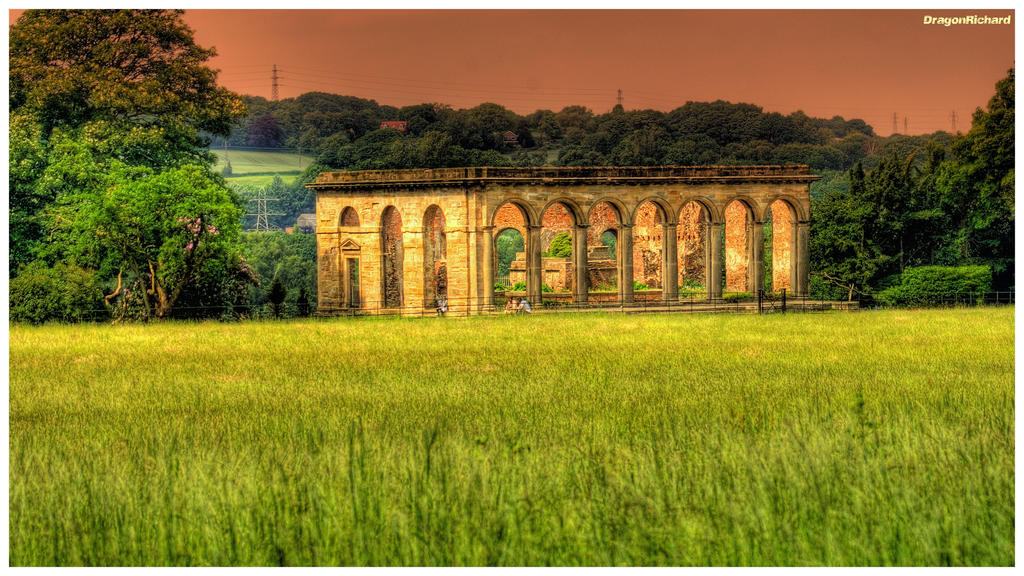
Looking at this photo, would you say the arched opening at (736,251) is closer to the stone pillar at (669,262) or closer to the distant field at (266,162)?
the stone pillar at (669,262)

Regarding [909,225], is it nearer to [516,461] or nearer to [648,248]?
[648,248]

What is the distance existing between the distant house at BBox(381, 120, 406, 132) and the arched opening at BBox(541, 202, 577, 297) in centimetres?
3112

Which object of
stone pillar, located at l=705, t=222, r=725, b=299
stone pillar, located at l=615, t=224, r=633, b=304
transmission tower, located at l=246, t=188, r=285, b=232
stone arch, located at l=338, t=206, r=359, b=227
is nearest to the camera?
stone pillar, located at l=615, t=224, r=633, b=304

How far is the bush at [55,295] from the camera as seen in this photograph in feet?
116

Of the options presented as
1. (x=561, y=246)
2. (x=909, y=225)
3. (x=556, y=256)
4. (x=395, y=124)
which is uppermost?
(x=395, y=124)

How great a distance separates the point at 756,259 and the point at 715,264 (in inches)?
72.1

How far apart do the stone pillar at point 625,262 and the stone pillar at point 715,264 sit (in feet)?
10.9

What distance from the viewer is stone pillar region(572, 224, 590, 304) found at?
4466 centimetres

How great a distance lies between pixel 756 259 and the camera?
4709cm

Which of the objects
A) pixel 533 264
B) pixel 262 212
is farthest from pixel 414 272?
pixel 262 212

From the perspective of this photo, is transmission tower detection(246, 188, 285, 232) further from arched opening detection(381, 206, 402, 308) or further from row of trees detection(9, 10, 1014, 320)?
row of trees detection(9, 10, 1014, 320)

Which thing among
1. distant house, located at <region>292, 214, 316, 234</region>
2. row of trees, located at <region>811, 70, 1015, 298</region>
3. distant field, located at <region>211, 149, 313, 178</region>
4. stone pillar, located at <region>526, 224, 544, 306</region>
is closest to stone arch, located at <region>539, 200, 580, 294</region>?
stone pillar, located at <region>526, 224, 544, 306</region>

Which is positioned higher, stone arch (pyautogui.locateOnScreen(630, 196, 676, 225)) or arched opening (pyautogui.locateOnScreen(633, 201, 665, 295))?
stone arch (pyautogui.locateOnScreen(630, 196, 676, 225))

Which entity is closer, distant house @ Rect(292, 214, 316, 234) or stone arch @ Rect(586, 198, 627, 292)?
stone arch @ Rect(586, 198, 627, 292)
